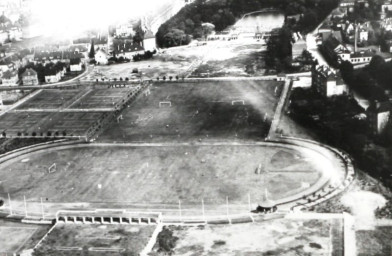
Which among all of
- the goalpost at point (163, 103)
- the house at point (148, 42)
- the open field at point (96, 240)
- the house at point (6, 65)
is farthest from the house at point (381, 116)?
the house at point (6, 65)

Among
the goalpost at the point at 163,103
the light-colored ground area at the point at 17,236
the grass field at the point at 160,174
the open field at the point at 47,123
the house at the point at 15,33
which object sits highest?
the house at the point at 15,33

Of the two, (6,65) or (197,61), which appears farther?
(6,65)

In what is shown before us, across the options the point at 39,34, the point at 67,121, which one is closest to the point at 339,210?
the point at 67,121

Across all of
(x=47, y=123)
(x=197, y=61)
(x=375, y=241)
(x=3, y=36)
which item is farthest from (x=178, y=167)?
(x=3, y=36)

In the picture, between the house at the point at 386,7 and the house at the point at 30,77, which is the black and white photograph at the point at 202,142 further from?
the house at the point at 386,7

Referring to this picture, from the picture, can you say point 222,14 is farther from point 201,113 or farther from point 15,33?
point 201,113

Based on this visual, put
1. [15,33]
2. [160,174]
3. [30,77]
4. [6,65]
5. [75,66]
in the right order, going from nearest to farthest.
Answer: [160,174] < [30,77] < [75,66] < [6,65] < [15,33]

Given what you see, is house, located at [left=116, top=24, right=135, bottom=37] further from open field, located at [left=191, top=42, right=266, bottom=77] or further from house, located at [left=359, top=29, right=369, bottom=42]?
house, located at [left=359, top=29, right=369, bottom=42]

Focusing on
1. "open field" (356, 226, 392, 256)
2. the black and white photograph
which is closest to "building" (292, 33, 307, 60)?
the black and white photograph
